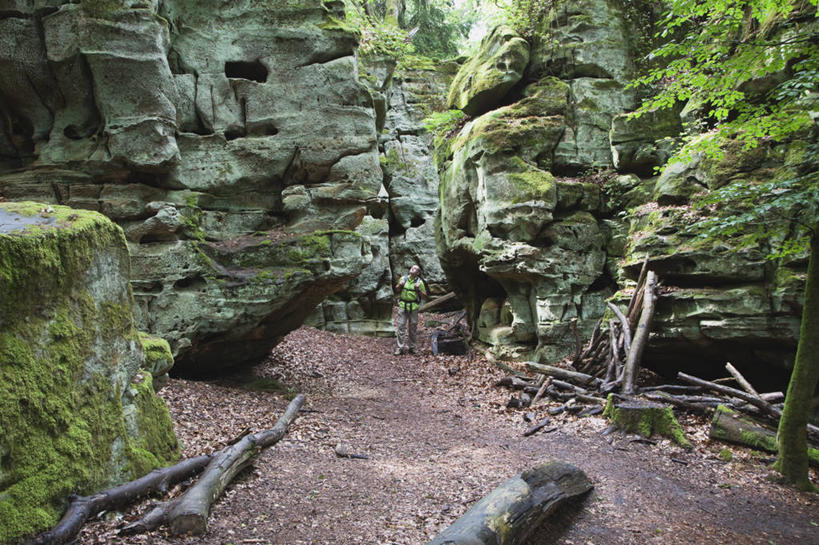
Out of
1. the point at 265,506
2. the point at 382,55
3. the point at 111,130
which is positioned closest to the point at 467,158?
the point at 382,55

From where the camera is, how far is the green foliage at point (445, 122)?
15.4 m

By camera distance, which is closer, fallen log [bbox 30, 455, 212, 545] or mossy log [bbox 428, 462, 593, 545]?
fallen log [bbox 30, 455, 212, 545]

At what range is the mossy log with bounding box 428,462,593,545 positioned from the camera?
3875 millimetres

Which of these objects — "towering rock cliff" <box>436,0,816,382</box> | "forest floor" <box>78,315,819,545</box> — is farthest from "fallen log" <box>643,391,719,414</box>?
"towering rock cliff" <box>436,0,816,382</box>

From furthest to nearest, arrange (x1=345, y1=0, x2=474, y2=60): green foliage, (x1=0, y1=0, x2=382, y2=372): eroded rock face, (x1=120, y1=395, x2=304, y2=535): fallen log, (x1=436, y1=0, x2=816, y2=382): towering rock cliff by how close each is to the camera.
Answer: (x1=345, y1=0, x2=474, y2=60): green foliage, (x1=436, y1=0, x2=816, y2=382): towering rock cliff, (x1=0, y1=0, x2=382, y2=372): eroded rock face, (x1=120, y1=395, x2=304, y2=535): fallen log

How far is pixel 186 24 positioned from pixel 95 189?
403 centimetres

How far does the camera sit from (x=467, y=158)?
13.5 m

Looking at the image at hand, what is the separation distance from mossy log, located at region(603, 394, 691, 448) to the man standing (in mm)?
7512

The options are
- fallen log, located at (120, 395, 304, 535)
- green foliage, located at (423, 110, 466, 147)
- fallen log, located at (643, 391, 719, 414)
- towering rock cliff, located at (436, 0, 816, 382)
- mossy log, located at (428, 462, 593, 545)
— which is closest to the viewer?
fallen log, located at (120, 395, 304, 535)

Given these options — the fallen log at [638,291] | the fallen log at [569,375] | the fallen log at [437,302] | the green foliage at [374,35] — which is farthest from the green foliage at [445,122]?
the fallen log at [569,375]

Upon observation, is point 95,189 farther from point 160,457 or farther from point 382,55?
point 382,55

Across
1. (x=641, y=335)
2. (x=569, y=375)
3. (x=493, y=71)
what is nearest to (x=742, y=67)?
(x=641, y=335)

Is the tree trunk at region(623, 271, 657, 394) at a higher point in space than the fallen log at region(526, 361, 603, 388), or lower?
higher

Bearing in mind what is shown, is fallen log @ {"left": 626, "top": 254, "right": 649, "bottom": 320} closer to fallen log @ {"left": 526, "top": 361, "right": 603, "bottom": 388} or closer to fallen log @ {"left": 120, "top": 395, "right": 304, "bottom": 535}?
fallen log @ {"left": 526, "top": 361, "right": 603, "bottom": 388}
